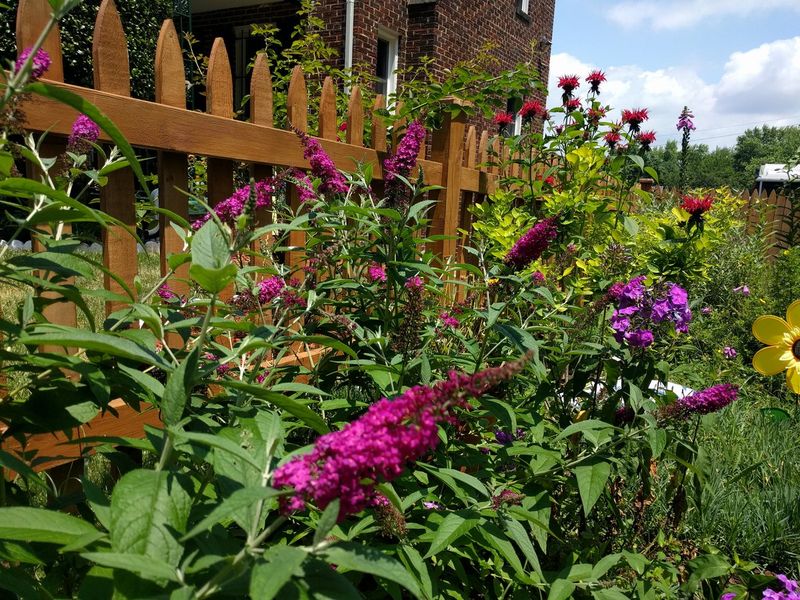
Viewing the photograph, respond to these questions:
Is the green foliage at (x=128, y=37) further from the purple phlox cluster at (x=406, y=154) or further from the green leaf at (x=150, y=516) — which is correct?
the green leaf at (x=150, y=516)

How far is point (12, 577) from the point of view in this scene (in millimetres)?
819

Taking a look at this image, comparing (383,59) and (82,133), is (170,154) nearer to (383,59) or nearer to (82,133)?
(82,133)

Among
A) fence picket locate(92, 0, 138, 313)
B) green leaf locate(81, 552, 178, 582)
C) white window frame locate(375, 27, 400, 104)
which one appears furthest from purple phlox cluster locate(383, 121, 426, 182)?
white window frame locate(375, 27, 400, 104)

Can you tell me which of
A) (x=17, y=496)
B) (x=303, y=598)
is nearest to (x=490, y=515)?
(x=303, y=598)

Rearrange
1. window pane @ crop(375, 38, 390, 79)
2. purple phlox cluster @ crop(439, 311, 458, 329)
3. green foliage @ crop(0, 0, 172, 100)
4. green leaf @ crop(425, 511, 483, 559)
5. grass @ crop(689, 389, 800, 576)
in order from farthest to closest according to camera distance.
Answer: window pane @ crop(375, 38, 390, 79)
green foliage @ crop(0, 0, 172, 100)
grass @ crop(689, 389, 800, 576)
purple phlox cluster @ crop(439, 311, 458, 329)
green leaf @ crop(425, 511, 483, 559)

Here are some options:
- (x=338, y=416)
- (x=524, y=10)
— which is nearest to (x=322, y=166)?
(x=338, y=416)

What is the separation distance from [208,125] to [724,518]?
2755 mm

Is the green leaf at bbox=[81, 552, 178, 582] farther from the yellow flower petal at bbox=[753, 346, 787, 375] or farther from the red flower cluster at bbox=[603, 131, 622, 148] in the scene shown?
the red flower cluster at bbox=[603, 131, 622, 148]

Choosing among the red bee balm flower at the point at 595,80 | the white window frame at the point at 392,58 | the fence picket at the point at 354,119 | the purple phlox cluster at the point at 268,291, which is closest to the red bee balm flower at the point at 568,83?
the red bee balm flower at the point at 595,80

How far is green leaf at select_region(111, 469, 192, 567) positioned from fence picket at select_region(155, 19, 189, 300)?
143 cm

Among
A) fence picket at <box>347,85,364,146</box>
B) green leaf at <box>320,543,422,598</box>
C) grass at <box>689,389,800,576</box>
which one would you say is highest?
fence picket at <box>347,85,364,146</box>

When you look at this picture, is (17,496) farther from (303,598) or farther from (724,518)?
(724,518)

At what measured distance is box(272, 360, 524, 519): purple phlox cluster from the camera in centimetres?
64

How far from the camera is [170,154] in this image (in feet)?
7.30
